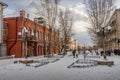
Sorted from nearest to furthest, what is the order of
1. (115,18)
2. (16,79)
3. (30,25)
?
(16,79)
(30,25)
(115,18)

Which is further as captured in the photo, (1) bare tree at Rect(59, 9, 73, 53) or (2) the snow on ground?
(1) bare tree at Rect(59, 9, 73, 53)

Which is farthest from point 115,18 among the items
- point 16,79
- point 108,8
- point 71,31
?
point 16,79

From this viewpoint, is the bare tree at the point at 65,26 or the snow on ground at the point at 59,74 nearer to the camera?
the snow on ground at the point at 59,74

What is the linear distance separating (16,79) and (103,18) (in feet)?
73.7

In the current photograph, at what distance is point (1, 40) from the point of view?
41.7m

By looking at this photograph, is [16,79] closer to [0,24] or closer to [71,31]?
[0,24]

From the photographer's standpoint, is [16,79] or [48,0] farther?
[48,0]

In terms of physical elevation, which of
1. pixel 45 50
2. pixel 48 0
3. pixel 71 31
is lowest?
pixel 45 50

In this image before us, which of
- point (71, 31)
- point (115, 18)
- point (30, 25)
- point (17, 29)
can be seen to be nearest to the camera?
point (17, 29)

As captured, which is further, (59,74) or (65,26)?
(65,26)

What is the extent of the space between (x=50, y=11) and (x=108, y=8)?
44.4 ft

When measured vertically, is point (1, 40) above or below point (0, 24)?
below

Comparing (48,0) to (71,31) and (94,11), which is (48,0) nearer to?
(94,11)

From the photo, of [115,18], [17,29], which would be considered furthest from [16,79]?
[115,18]
